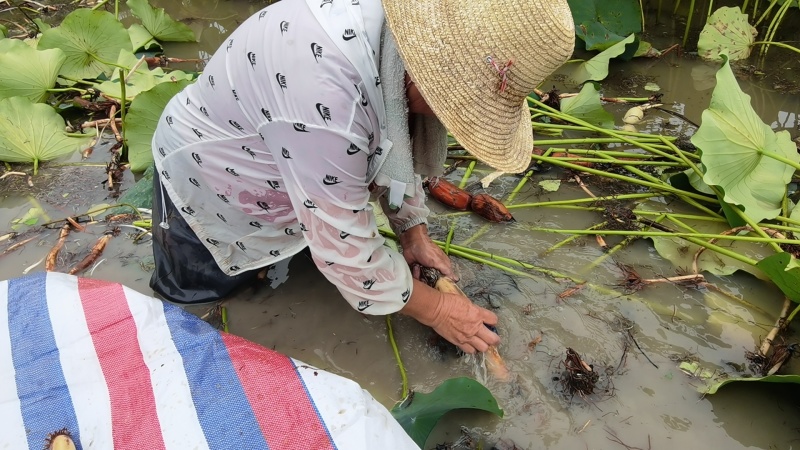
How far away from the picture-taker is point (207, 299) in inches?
72.6

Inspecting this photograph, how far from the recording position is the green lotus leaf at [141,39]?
3.17 metres

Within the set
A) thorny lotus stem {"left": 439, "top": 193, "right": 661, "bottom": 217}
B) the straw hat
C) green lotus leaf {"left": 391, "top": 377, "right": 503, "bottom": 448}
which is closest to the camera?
the straw hat

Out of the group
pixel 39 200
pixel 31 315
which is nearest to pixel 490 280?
pixel 31 315

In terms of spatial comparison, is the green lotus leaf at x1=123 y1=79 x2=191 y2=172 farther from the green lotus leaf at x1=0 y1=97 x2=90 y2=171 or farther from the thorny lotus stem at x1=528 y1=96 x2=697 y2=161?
the thorny lotus stem at x1=528 y1=96 x2=697 y2=161

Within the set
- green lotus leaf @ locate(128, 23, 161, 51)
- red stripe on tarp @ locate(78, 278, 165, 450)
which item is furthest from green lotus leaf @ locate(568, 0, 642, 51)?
red stripe on tarp @ locate(78, 278, 165, 450)

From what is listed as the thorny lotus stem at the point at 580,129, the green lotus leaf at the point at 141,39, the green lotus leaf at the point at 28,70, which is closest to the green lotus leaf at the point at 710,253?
the thorny lotus stem at the point at 580,129

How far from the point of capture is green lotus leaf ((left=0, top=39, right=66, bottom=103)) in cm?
256

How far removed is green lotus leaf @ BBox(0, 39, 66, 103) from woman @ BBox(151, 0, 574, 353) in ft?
4.93

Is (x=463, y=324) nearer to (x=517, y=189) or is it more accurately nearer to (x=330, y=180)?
(x=330, y=180)

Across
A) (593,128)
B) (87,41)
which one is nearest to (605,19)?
(593,128)

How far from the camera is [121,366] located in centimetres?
126

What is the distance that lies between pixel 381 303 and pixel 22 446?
80 cm

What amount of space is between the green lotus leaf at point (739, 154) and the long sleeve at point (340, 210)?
1.14 meters

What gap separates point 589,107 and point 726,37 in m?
1.05
